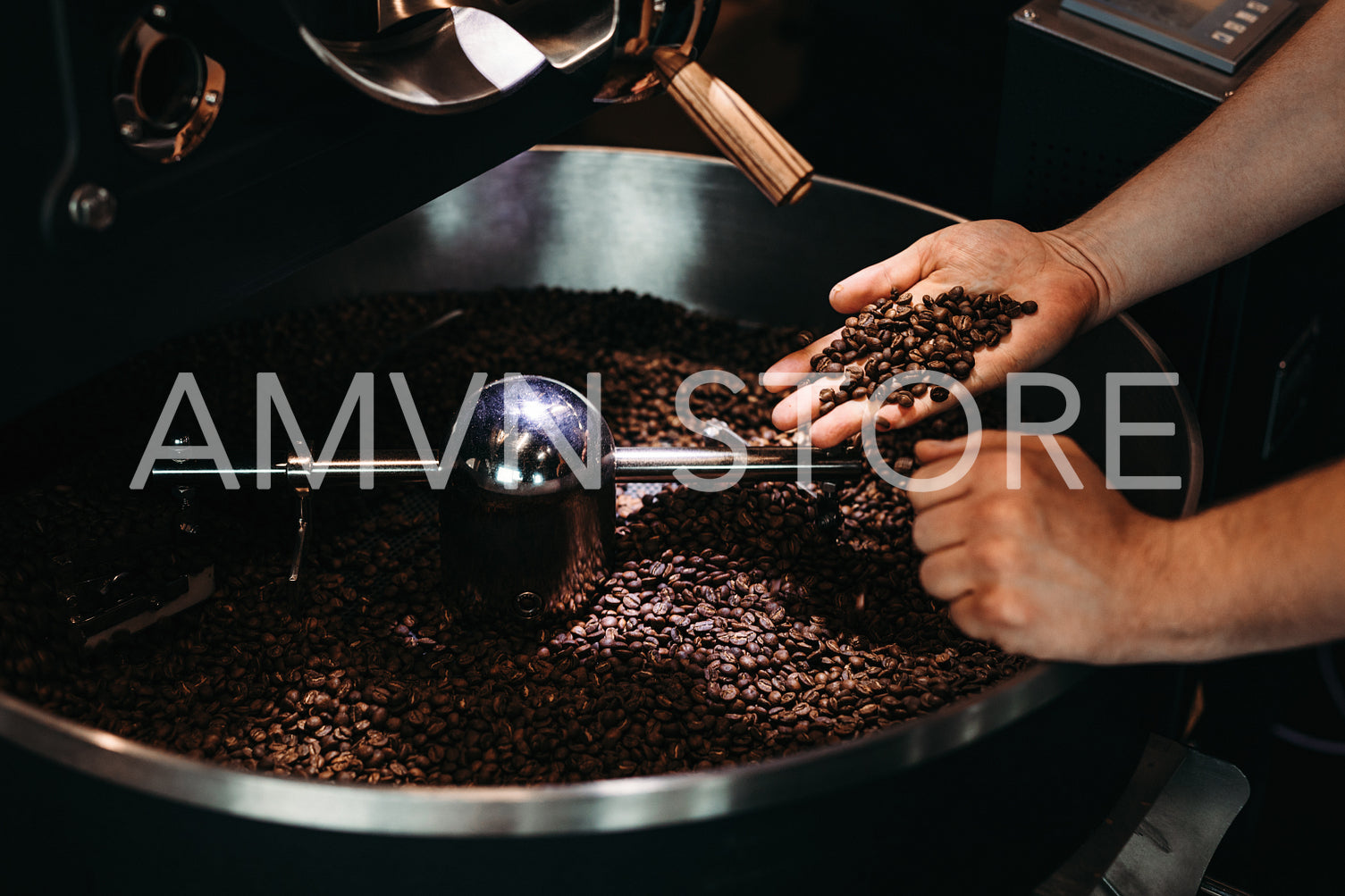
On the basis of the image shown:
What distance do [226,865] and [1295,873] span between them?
1.72 meters

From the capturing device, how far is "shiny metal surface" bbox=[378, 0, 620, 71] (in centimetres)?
91

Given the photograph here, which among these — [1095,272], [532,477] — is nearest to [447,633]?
[532,477]

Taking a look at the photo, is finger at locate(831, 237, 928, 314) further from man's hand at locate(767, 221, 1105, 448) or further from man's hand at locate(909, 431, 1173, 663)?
man's hand at locate(909, 431, 1173, 663)

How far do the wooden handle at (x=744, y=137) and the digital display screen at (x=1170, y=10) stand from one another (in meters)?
0.68

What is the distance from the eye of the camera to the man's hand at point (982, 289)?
1.23 meters

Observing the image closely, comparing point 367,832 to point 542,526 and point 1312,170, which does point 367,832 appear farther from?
point 1312,170

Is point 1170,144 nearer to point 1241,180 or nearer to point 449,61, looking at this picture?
point 1241,180

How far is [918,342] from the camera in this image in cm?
125

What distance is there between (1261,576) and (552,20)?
2.37ft

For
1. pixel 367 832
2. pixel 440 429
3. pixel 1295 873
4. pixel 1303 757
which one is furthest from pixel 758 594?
pixel 1303 757

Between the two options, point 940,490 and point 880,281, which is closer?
point 940,490

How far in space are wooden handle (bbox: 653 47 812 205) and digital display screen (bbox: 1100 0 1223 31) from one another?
68 centimetres

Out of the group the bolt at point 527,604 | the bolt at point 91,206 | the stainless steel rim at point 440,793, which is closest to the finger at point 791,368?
the bolt at point 527,604

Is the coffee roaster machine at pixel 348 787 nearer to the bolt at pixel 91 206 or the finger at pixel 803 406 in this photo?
the bolt at pixel 91 206
